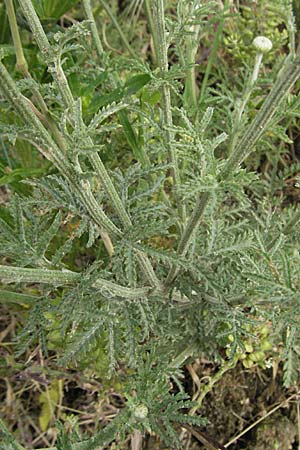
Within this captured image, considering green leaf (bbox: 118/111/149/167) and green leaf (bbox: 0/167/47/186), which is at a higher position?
green leaf (bbox: 118/111/149/167)

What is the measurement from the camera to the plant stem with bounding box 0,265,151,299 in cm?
89

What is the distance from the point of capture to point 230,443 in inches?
68.1

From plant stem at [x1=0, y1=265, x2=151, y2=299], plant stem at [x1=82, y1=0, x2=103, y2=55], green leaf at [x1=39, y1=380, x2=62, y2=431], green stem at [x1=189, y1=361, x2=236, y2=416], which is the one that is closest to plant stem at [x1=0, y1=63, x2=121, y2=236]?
plant stem at [x1=0, y1=265, x2=151, y2=299]

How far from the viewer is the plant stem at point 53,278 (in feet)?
2.91

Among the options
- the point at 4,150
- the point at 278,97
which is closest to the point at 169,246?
the point at 4,150

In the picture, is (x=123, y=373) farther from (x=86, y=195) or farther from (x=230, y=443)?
(x=86, y=195)

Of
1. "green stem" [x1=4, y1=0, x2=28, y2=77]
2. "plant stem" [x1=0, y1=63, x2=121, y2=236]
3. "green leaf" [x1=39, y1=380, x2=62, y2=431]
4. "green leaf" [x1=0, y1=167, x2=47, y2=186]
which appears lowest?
"green leaf" [x1=39, y1=380, x2=62, y2=431]

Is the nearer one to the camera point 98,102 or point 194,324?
point 98,102

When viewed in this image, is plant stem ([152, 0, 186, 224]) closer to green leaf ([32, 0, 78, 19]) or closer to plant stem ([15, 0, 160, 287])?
plant stem ([15, 0, 160, 287])

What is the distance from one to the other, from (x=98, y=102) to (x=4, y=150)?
0.49 metres

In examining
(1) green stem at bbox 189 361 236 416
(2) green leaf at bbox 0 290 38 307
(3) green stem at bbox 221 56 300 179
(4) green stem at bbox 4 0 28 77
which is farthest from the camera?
(1) green stem at bbox 189 361 236 416

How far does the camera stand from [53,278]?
3.33 ft

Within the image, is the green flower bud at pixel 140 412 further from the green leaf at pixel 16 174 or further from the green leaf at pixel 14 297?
the green leaf at pixel 16 174

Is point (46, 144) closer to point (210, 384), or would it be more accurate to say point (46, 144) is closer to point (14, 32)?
point (14, 32)
